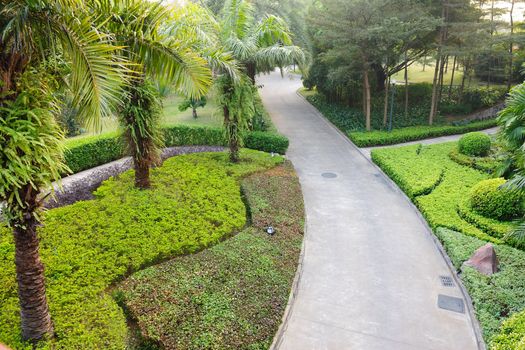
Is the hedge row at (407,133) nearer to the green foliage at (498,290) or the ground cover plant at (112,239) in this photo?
the ground cover plant at (112,239)

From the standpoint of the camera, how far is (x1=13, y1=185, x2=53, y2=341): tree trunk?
486 centimetres

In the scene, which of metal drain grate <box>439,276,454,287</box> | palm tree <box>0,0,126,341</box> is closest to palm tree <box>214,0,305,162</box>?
palm tree <box>0,0,126,341</box>

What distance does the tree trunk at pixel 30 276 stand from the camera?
486 centimetres

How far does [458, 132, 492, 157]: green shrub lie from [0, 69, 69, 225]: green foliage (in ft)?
47.4

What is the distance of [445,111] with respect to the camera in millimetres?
23719

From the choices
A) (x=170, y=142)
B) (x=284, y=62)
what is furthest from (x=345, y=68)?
(x=170, y=142)

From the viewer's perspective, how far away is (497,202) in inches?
381

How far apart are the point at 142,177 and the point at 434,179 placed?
912 centimetres

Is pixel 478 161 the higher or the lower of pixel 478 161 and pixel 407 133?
the lower

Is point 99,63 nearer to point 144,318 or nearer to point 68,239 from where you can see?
point 144,318

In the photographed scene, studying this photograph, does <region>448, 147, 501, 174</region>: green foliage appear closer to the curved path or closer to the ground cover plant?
the curved path

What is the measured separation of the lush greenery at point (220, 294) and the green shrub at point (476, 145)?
913 cm

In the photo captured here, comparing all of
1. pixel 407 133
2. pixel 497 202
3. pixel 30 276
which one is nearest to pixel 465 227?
pixel 497 202

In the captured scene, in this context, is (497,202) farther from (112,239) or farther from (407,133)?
(407,133)
